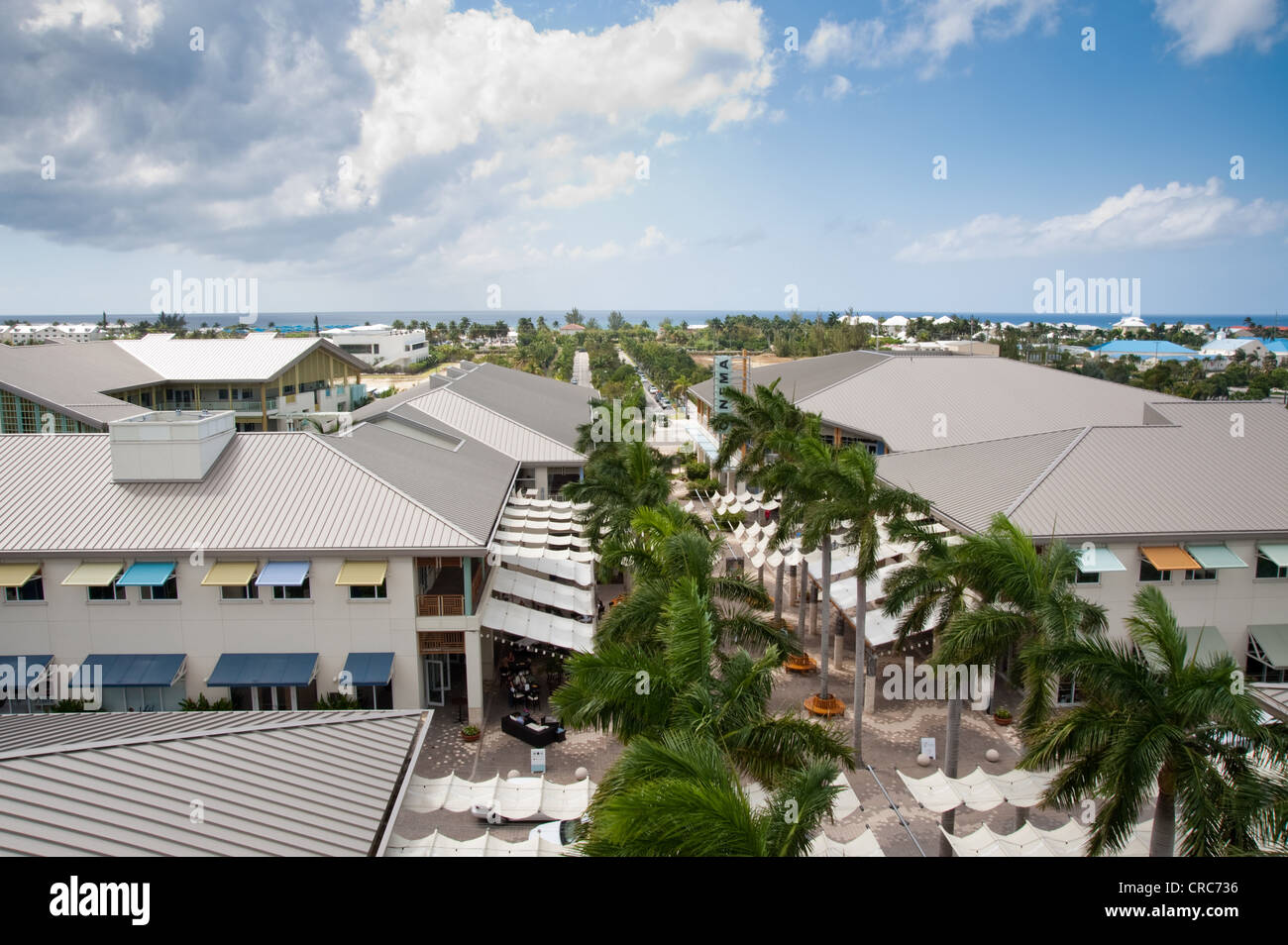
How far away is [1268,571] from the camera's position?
26.8 m

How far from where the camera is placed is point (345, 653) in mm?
25016

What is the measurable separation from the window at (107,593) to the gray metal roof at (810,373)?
1390 inches

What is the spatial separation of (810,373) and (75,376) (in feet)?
165

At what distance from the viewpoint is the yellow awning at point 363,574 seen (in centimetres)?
2397

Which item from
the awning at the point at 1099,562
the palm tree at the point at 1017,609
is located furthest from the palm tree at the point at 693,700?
the awning at the point at 1099,562

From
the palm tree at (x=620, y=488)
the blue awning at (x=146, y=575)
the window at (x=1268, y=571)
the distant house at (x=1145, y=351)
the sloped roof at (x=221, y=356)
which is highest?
the distant house at (x=1145, y=351)

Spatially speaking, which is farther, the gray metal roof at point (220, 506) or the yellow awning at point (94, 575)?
the gray metal roof at point (220, 506)

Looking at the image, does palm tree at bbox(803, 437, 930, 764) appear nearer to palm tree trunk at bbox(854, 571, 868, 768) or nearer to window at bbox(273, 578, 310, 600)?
palm tree trunk at bbox(854, 571, 868, 768)

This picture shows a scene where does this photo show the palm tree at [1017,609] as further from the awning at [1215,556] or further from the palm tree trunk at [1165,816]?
the awning at [1215,556]

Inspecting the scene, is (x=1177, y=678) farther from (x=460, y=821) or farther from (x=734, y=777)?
(x=460, y=821)

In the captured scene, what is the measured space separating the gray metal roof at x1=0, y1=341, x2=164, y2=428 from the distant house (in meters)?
150

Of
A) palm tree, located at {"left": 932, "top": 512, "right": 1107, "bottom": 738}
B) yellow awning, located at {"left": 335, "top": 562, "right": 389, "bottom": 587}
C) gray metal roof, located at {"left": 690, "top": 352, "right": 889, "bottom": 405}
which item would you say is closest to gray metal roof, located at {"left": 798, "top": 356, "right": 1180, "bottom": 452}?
gray metal roof, located at {"left": 690, "top": 352, "right": 889, "bottom": 405}

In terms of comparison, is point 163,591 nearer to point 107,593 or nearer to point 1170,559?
point 107,593

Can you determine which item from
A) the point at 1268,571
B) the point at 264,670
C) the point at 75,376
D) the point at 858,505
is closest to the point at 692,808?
the point at 858,505
